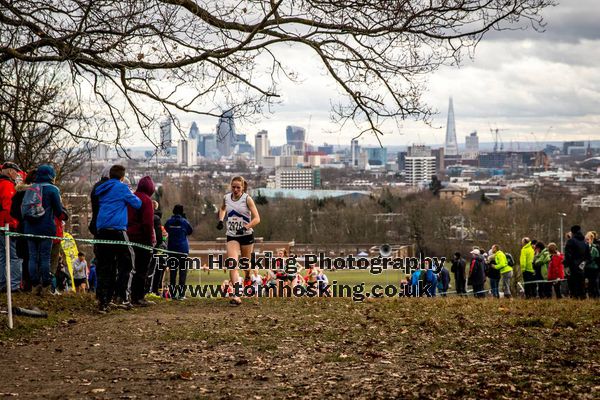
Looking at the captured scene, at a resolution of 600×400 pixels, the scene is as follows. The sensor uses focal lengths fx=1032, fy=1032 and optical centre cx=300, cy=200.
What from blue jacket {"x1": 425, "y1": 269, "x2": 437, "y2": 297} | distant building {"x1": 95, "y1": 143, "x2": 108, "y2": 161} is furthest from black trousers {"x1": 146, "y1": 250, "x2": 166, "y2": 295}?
blue jacket {"x1": 425, "y1": 269, "x2": 437, "y2": 297}

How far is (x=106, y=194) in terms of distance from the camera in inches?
587

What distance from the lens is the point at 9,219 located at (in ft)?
51.9

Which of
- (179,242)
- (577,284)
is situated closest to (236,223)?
(179,242)

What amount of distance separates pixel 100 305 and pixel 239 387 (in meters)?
6.22

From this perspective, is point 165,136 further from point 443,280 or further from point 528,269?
point 443,280

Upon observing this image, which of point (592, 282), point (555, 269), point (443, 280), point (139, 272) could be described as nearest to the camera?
point (139, 272)

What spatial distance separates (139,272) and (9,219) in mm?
2141

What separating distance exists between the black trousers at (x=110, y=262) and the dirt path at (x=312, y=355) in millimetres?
385

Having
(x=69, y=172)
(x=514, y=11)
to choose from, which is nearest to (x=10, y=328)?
(x=514, y=11)

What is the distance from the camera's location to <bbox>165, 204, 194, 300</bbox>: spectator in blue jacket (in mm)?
18875

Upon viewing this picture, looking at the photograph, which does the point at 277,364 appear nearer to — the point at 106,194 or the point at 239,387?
the point at 239,387

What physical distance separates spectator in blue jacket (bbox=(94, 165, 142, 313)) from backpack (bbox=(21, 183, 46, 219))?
982 mm

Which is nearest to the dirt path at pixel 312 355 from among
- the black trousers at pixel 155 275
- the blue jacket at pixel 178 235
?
the black trousers at pixel 155 275

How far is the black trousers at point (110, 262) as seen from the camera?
14938 millimetres
